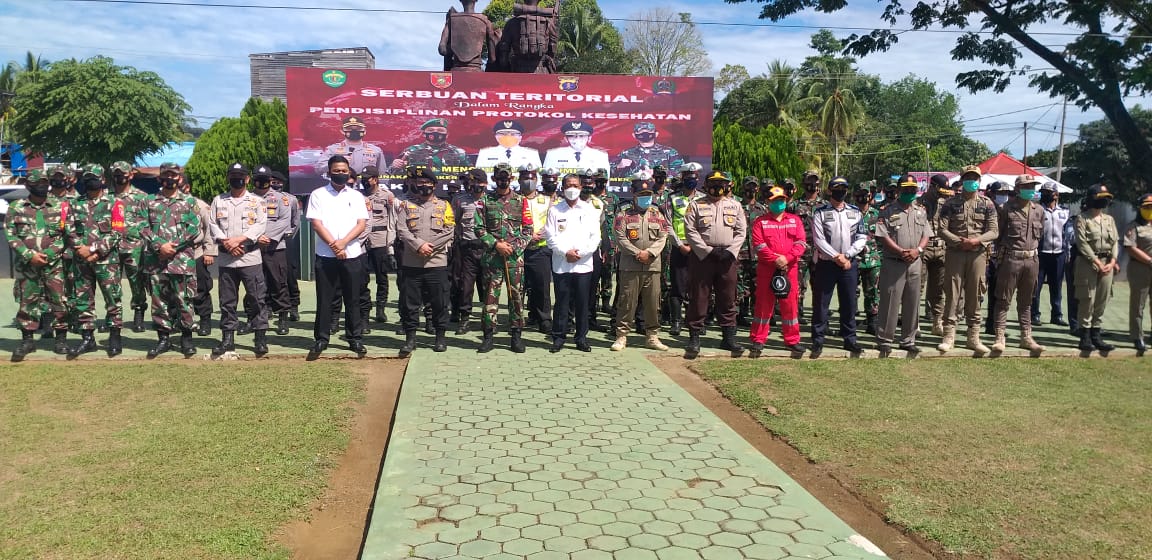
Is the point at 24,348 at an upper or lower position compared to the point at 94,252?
lower

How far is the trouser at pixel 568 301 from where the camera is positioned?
8234 mm

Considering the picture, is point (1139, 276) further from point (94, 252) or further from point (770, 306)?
point (94, 252)

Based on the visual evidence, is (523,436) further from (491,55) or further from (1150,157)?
(1150,157)

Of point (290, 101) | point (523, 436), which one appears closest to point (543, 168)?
point (290, 101)

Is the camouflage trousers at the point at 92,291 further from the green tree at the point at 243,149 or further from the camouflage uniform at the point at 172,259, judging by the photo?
the green tree at the point at 243,149

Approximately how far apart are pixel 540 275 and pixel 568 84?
712 cm

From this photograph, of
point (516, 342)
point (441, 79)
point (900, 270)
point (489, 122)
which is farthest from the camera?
point (489, 122)

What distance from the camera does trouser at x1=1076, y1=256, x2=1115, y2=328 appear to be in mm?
8719

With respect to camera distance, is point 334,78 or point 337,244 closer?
point 337,244

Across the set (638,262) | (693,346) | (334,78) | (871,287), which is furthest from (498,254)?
(334,78)

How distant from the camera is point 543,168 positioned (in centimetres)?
1468

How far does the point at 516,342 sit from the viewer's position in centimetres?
820

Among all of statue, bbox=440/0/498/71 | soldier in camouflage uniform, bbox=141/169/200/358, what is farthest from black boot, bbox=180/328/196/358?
statue, bbox=440/0/498/71

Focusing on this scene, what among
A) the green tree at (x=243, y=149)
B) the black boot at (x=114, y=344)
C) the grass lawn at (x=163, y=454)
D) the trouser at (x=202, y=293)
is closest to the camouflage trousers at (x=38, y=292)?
the black boot at (x=114, y=344)
